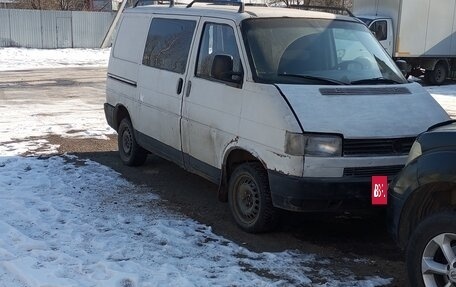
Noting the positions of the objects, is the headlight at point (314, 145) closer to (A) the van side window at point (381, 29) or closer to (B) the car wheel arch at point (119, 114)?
(B) the car wheel arch at point (119, 114)

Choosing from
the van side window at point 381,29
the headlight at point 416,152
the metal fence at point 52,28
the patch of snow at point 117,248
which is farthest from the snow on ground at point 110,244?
the metal fence at point 52,28

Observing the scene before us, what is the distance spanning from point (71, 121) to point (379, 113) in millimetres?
7588

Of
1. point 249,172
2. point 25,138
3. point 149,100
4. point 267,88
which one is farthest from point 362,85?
point 25,138

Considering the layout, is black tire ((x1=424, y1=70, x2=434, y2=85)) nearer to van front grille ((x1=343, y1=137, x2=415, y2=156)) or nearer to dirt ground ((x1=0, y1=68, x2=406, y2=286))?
dirt ground ((x1=0, y1=68, x2=406, y2=286))

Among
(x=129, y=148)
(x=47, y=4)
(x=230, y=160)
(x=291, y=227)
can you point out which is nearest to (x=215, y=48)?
(x=230, y=160)

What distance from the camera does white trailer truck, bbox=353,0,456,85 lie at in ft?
67.1

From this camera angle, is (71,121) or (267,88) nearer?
(267,88)

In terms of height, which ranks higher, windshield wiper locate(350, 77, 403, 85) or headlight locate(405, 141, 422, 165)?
windshield wiper locate(350, 77, 403, 85)

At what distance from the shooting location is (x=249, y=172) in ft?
17.7

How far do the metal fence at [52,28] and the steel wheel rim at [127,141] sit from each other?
2858cm

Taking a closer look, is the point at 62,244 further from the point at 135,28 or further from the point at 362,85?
the point at 135,28

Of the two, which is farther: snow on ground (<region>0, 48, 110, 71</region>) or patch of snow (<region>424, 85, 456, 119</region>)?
snow on ground (<region>0, 48, 110, 71</region>)

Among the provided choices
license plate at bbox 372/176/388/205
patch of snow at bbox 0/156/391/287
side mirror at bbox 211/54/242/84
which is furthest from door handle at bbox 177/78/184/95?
license plate at bbox 372/176/388/205

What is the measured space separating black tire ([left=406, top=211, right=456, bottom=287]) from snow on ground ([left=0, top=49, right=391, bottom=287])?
0.65 m
